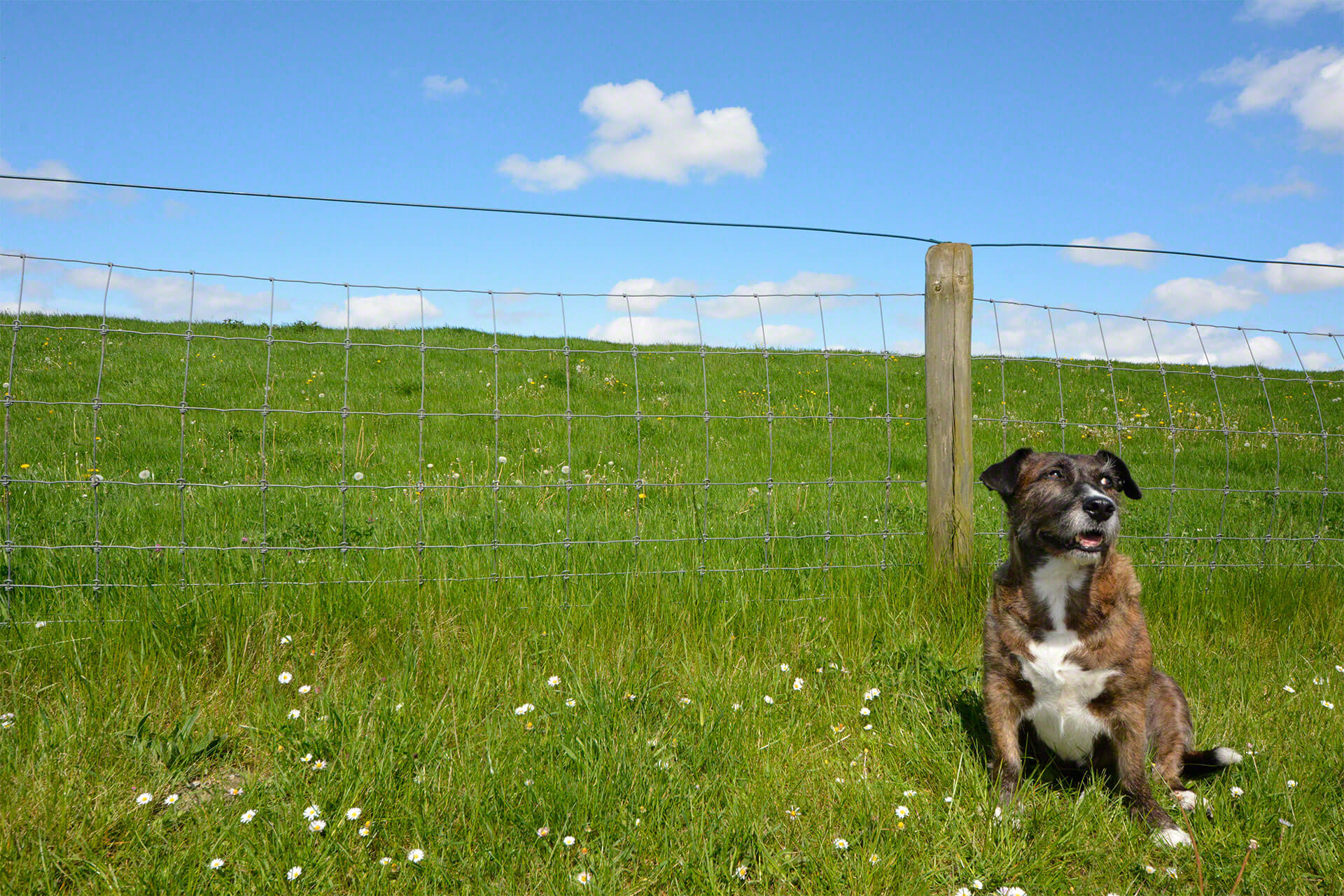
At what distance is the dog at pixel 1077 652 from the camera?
3.12 m

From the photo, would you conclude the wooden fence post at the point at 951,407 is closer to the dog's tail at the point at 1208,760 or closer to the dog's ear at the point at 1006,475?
the dog's ear at the point at 1006,475

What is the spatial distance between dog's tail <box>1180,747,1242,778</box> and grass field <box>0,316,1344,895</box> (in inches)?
2.7

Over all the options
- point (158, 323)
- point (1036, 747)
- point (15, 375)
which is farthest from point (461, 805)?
point (158, 323)

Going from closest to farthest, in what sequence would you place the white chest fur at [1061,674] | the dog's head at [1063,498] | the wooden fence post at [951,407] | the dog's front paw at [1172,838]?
the dog's front paw at [1172,838]
the dog's head at [1063,498]
the white chest fur at [1061,674]
the wooden fence post at [951,407]

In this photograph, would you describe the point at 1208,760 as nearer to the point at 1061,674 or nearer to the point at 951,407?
the point at 1061,674

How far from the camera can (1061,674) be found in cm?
314

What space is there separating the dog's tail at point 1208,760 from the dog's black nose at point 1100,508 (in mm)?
1147

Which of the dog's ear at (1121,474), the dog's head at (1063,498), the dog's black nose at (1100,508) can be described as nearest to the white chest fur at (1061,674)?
the dog's head at (1063,498)

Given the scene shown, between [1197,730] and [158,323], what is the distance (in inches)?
630

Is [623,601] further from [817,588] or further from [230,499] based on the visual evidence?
[230,499]

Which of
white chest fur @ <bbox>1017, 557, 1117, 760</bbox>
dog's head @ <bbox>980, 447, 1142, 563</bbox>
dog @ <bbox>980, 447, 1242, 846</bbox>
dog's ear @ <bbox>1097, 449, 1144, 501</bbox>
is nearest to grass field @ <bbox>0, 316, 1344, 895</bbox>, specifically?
dog @ <bbox>980, 447, 1242, 846</bbox>

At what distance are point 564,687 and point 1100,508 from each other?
2.33m

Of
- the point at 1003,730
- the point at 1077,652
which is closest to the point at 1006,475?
the point at 1077,652

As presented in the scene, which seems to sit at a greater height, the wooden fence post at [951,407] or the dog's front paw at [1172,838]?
the wooden fence post at [951,407]
